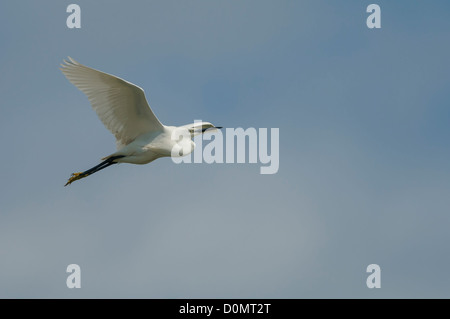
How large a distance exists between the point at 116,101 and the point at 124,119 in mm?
585

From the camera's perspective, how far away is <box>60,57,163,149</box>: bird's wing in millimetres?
17047

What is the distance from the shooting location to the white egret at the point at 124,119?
56.1 feet

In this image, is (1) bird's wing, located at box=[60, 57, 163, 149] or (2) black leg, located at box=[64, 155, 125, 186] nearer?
(1) bird's wing, located at box=[60, 57, 163, 149]

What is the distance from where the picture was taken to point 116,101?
17.6 metres

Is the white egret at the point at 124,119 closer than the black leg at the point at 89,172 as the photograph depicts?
Yes

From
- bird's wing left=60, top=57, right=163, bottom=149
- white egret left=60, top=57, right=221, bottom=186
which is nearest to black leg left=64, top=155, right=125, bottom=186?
white egret left=60, top=57, right=221, bottom=186

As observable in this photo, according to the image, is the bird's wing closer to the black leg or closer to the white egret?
the white egret

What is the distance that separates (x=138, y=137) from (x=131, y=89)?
1.57m

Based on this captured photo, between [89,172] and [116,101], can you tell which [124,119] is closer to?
[116,101]

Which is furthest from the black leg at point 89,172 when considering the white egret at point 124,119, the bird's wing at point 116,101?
the bird's wing at point 116,101

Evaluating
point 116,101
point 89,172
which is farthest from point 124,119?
point 89,172

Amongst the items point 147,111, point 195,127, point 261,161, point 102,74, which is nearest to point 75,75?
point 102,74

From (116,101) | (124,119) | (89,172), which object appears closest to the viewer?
(116,101)

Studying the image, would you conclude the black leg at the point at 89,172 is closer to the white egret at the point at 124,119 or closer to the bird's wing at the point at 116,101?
the white egret at the point at 124,119
